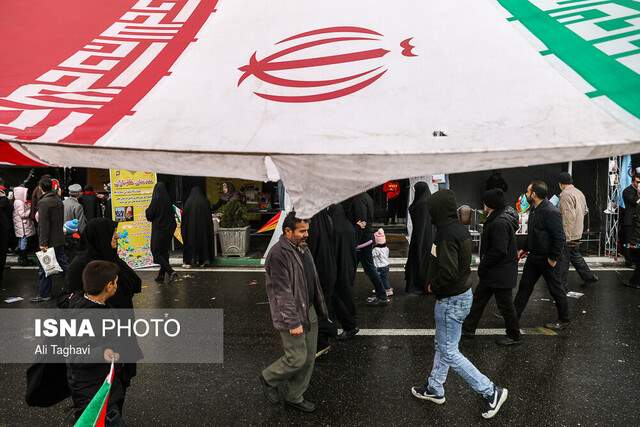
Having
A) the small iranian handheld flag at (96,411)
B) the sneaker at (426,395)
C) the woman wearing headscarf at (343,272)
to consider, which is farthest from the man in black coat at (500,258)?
the small iranian handheld flag at (96,411)

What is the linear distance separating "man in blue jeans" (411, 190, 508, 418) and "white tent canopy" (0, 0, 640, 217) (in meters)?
1.76

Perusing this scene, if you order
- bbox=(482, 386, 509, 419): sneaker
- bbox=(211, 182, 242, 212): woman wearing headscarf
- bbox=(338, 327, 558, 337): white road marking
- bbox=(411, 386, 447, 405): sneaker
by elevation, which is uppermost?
bbox=(211, 182, 242, 212): woman wearing headscarf

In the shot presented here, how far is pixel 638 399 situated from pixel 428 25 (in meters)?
4.15

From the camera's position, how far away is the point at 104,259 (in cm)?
427

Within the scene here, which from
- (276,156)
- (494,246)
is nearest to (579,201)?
(494,246)

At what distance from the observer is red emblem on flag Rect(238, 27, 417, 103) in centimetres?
296

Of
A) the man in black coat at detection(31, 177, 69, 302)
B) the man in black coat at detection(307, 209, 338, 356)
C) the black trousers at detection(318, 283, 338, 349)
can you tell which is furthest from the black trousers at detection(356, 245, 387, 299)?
the man in black coat at detection(31, 177, 69, 302)

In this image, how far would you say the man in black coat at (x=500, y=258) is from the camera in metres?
5.79

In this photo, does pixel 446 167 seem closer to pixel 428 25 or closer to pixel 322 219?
pixel 428 25

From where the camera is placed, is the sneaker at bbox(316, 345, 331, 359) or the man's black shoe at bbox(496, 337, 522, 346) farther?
the man's black shoe at bbox(496, 337, 522, 346)

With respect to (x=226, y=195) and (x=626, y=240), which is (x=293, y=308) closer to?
(x=226, y=195)

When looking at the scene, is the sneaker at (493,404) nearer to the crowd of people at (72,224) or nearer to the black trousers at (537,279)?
the black trousers at (537,279)

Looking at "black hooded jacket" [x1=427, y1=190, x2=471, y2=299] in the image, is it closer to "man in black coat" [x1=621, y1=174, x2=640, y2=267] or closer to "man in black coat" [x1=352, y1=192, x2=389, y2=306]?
"man in black coat" [x1=352, y1=192, x2=389, y2=306]

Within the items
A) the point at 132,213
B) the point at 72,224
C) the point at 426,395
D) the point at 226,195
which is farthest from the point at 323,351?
the point at 226,195
